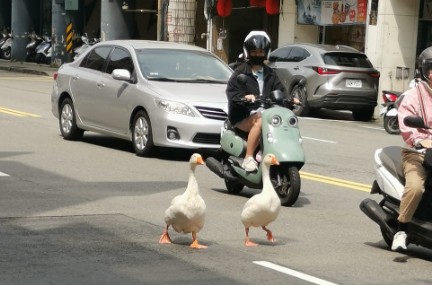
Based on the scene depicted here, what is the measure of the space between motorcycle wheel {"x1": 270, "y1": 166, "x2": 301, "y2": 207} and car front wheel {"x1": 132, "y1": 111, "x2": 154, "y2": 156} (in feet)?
12.7

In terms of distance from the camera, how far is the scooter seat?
863 cm

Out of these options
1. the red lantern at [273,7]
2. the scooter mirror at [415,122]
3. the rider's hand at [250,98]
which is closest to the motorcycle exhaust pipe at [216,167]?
the rider's hand at [250,98]

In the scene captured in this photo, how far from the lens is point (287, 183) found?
11.2m

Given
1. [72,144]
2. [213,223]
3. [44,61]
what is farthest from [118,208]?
[44,61]

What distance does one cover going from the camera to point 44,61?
47.0 metres

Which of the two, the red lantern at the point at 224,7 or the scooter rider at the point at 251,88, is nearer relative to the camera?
the scooter rider at the point at 251,88

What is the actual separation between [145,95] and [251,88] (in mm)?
3877

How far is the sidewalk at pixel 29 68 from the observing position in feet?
134

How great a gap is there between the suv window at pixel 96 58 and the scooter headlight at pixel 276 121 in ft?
19.3

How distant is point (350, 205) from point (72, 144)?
6328 millimetres

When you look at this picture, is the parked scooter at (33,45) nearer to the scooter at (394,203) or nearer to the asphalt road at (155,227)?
the asphalt road at (155,227)

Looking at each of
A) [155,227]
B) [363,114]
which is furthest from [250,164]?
[363,114]

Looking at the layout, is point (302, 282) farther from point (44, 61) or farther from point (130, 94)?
point (44, 61)

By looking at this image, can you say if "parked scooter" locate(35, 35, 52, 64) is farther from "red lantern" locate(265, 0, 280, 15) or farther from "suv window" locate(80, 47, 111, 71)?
"suv window" locate(80, 47, 111, 71)
